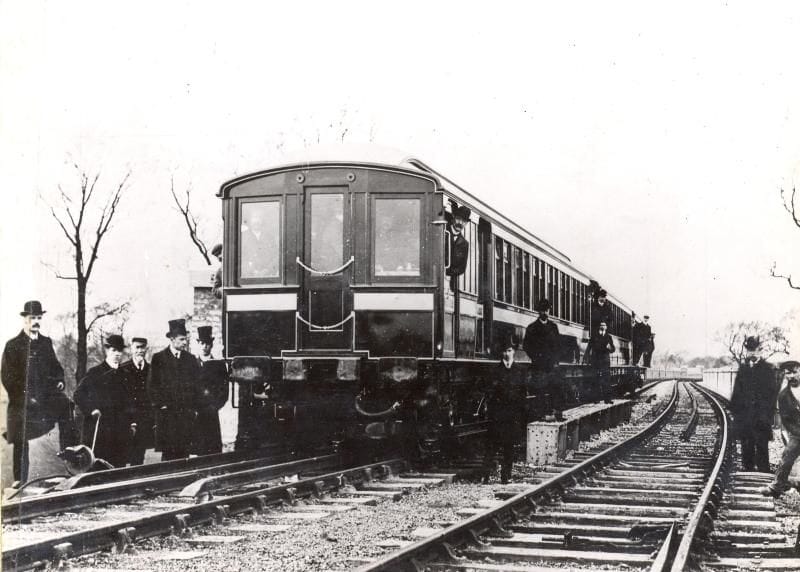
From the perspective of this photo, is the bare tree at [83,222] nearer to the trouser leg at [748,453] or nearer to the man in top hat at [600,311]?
the trouser leg at [748,453]

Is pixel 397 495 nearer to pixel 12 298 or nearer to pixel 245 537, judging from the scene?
pixel 245 537

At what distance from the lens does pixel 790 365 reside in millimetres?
6523

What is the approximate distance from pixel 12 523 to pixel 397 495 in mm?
3155

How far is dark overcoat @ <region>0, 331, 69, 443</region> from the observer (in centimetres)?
688

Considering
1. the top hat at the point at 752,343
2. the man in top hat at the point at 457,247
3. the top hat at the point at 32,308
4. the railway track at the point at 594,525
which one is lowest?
the railway track at the point at 594,525

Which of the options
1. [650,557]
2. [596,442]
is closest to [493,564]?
[650,557]

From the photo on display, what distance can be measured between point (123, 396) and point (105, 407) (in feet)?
0.74

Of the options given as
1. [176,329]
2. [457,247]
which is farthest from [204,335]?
[457,247]

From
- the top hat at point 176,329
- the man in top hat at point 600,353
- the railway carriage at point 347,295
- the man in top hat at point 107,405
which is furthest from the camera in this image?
the man in top hat at point 600,353

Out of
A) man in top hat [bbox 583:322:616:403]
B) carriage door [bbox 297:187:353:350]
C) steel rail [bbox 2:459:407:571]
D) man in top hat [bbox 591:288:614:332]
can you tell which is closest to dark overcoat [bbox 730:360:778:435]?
steel rail [bbox 2:459:407:571]

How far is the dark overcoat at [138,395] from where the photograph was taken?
908 cm

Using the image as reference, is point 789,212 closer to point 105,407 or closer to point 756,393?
point 756,393

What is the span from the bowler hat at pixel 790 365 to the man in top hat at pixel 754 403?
0.37m

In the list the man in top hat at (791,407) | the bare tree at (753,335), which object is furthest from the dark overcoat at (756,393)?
the man in top hat at (791,407)
